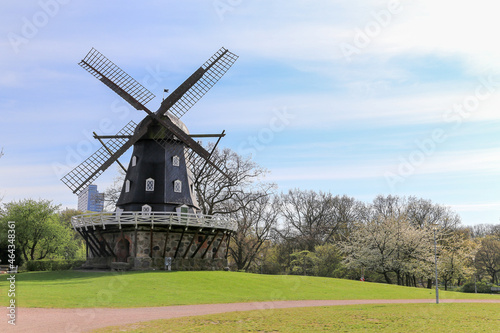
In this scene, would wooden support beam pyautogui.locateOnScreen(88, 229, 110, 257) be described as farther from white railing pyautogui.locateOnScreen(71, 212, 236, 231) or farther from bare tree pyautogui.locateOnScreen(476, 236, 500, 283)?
bare tree pyautogui.locateOnScreen(476, 236, 500, 283)

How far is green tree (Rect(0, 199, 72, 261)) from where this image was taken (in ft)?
154

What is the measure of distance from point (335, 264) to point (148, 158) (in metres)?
24.6

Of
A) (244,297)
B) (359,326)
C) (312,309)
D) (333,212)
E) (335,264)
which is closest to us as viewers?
(359,326)

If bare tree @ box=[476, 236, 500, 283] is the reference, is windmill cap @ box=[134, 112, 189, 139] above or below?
above

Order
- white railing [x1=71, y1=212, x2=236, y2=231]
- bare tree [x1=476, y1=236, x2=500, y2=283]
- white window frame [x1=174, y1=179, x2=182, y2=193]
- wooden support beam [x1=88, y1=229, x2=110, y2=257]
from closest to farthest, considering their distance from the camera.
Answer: white railing [x1=71, y1=212, x2=236, y2=231] → wooden support beam [x1=88, y1=229, x2=110, y2=257] → white window frame [x1=174, y1=179, x2=182, y2=193] → bare tree [x1=476, y1=236, x2=500, y2=283]

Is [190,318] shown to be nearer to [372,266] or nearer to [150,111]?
[150,111]

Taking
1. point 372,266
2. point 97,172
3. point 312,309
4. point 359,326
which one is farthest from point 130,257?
point 372,266

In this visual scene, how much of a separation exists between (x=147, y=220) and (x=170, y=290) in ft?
29.3

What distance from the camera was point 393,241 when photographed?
41125mm

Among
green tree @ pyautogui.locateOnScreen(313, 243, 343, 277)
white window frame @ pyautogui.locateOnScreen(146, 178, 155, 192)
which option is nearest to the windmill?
white window frame @ pyautogui.locateOnScreen(146, 178, 155, 192)

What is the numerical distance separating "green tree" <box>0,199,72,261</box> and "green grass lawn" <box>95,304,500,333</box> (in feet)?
125

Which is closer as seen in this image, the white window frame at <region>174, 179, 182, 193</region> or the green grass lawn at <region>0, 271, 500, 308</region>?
the green grass lawn at <region>0, 271, 500, 308</region>

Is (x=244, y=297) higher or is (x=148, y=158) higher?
(x=148, y=158)

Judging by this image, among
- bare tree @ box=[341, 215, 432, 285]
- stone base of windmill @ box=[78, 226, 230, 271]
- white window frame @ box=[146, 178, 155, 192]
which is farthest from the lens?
bare tree @ box=[341, 215, 432, 285]
